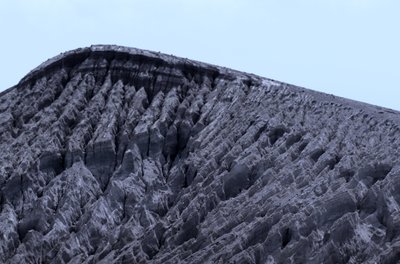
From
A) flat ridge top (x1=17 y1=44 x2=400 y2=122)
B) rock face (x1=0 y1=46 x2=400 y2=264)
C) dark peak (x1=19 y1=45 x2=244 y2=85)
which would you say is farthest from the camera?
dark peak (x1=19 y1=45 x2=244 y2=85)

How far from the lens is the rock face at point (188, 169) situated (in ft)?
110

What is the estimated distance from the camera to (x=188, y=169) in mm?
41625

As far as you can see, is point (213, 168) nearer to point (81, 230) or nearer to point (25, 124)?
point (81, 230)

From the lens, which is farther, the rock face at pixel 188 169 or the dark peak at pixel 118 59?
the dark peak at pixel 118 59

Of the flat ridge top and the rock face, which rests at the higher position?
the flat ridge top

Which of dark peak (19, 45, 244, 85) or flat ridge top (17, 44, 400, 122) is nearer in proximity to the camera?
flat ridge top (17, 44, 400, 122)

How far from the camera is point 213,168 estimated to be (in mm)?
40281

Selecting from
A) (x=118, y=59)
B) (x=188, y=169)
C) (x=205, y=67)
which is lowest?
(x=188, y=169)

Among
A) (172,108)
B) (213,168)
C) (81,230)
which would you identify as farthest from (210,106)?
(81,230)

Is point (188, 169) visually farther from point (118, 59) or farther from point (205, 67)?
point (118, 59)

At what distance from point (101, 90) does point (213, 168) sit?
10457 millimetres

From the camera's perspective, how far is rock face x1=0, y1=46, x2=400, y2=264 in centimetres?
3350

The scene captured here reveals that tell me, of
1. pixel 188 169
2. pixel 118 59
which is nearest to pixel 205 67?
pixel 118 59

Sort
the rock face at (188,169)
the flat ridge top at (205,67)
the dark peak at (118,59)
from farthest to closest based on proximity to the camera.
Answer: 1. the dark peak at (118,59)
2. the flat ridge top at (205,67)
3. the rock face at (188,169)
